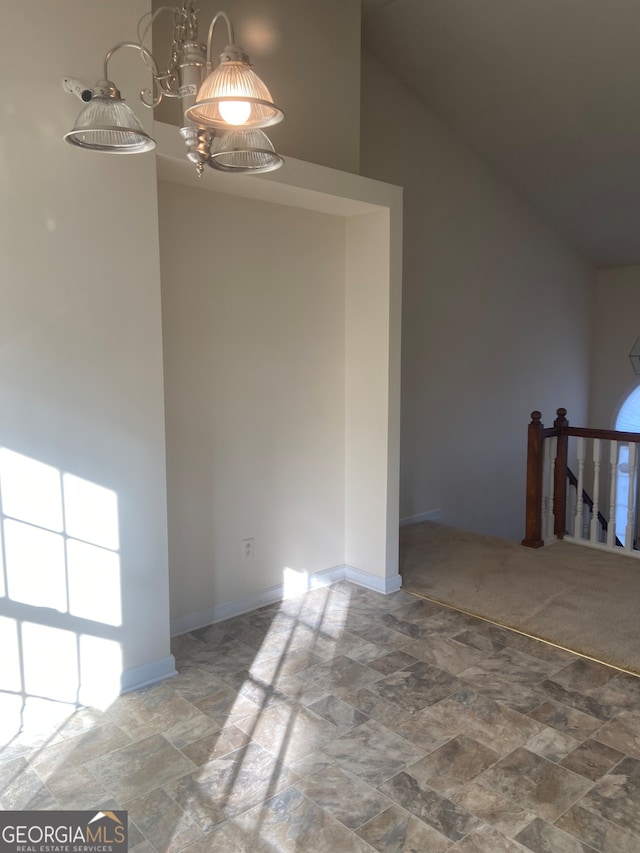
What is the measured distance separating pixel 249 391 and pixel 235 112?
6.99 ft

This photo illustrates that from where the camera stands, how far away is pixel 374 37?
4.71 metres

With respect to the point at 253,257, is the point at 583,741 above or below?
below

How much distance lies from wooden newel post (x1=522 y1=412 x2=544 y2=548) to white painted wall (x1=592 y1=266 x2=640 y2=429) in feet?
10.0

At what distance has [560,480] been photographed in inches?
201

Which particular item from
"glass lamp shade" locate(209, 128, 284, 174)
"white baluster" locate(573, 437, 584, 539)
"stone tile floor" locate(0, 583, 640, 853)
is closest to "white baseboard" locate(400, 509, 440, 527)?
"white baluster" locate(573, 437, 584, 539)

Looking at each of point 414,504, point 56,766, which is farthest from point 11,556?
point 414,504

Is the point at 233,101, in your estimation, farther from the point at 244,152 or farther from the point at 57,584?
the point at 57,584

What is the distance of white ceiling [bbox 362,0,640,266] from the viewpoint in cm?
418

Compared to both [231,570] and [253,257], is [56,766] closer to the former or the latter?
[231,570]

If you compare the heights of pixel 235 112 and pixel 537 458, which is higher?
pixel 235 112

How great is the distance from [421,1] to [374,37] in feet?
1.74

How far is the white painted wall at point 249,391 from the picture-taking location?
136 inches

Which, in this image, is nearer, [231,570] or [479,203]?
[231,570]

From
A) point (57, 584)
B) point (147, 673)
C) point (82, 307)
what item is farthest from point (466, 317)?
point (57, 584)
